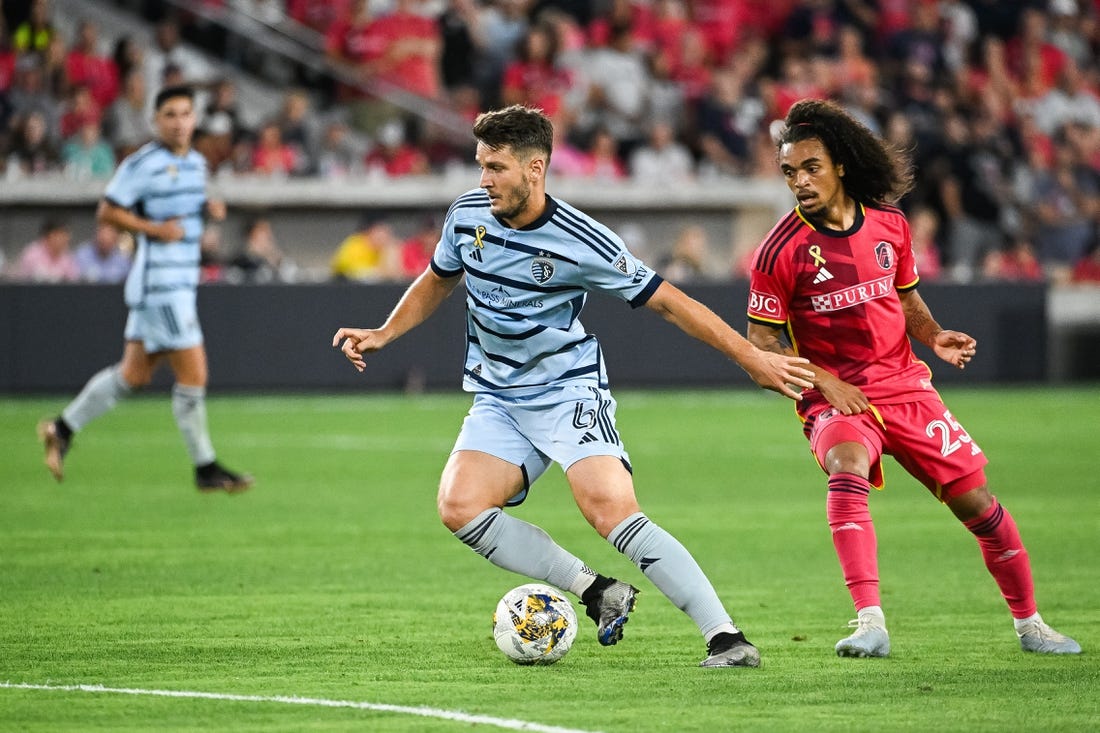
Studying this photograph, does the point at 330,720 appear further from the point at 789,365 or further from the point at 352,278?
→ the point at 352,278

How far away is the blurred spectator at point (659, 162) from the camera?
22859 millimetres

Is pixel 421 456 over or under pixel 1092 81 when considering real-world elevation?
under

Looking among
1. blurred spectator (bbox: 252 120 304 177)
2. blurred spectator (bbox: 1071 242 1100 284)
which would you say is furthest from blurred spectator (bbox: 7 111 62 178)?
blurred spectator (bbox: 1071 242 1100 284)

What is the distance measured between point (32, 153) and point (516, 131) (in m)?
15.5

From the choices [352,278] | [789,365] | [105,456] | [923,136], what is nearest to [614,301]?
[352,278]

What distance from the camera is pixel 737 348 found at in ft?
20.1

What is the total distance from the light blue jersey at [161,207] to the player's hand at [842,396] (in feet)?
20.1

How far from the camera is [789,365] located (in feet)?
20.3

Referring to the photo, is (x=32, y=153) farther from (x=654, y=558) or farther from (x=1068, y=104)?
(x=654, y=558)

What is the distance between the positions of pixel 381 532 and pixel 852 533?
4.39 meters

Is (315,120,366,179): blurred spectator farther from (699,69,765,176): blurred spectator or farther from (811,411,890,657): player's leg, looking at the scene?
(811,411,890,657): player's leg

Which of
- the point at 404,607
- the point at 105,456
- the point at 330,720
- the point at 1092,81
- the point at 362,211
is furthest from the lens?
the point at 1092,81

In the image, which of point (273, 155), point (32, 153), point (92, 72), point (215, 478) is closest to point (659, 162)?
point (273, 155)

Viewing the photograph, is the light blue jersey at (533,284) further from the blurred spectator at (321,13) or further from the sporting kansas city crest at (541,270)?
the blurred spectator at (321,13)
